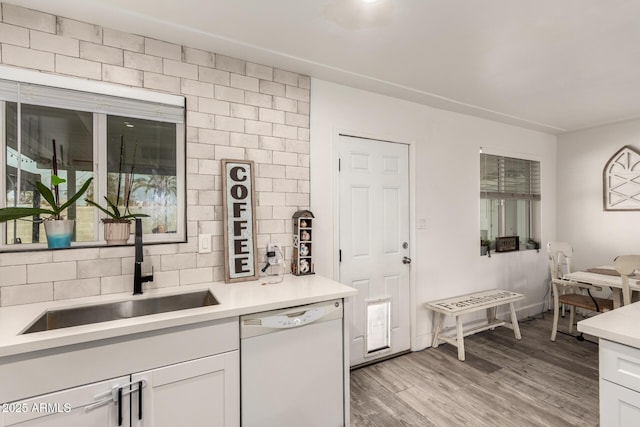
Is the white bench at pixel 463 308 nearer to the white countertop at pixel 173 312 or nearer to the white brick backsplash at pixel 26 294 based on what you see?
the white countertop at pixel 173 312

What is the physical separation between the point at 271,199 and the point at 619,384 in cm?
208

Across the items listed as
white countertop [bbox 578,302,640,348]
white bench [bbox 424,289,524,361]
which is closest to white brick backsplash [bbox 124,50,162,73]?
white countertop [bbox 578,302,640,348]

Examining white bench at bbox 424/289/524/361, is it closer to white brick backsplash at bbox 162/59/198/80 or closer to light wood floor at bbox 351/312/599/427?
light wood floor at bbox 351/312/599/427

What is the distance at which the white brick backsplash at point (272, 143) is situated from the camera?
2.34 metres

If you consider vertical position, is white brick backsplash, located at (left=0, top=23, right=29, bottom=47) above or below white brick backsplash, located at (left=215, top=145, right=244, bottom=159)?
above

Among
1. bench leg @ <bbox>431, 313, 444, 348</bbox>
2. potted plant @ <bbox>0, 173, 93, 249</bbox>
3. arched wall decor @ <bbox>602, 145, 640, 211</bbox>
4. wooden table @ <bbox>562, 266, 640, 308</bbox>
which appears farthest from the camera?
arched wall decor @ <bbox>602, 145, 640, 211</bbox>

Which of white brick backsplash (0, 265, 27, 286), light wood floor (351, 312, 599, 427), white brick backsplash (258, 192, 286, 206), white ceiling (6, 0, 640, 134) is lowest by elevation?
light wood floor (351, 312, 599, 427)

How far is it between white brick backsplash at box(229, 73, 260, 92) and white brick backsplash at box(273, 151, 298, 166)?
495 mm

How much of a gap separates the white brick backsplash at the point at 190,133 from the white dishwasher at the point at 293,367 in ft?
2.25

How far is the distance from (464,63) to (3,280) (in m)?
3.22

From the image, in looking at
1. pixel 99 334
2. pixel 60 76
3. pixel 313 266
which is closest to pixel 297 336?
pixel 313 266

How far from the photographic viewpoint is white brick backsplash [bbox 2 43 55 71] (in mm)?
1650

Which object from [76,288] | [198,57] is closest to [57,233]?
[76,288]

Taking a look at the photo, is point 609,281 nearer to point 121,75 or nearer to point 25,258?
point 121,75
